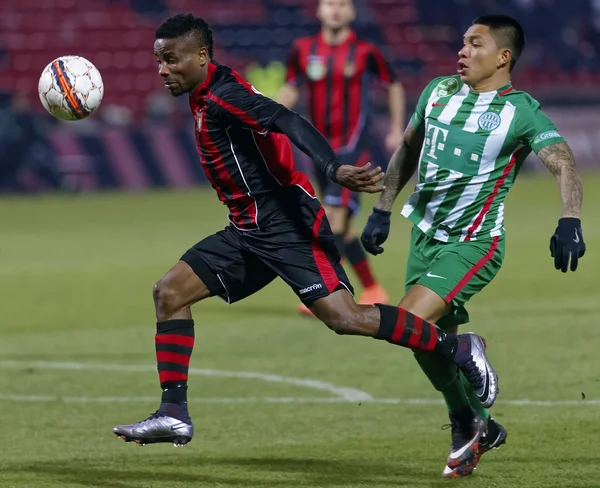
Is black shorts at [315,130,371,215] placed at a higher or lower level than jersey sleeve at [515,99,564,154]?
lower

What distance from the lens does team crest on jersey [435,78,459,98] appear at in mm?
6113

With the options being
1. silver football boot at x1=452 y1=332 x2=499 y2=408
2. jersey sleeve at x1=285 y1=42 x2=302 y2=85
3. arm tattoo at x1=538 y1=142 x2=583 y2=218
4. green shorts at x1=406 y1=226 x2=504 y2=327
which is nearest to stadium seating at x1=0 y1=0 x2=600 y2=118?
jersey sleeve at x1=285 y1=42 x2=302 y2=85

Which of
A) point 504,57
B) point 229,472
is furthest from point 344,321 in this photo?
point 504,57

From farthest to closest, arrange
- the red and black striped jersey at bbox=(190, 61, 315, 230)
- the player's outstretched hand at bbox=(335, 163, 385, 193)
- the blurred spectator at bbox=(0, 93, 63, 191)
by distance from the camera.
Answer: the blurred spectator at bbox=(0, 93, 63, 191) < the red and black striped jersey at bbox=(190, 61, 315, 230) < the player's outstretched hand at bbox=(335, 163, 385, 193)

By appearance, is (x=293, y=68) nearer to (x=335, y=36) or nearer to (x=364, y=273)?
(x=335, y=36)

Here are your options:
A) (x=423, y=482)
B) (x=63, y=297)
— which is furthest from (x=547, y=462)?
(x=63, y=297)

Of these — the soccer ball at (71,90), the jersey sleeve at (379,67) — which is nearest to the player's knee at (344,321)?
the soccer ball at (71,90)

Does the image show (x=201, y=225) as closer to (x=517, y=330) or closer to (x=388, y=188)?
(x=517, y=330)

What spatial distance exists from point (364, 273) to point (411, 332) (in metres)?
5.47

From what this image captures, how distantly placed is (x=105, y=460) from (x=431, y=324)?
1.66m

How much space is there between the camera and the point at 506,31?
6.06 metres

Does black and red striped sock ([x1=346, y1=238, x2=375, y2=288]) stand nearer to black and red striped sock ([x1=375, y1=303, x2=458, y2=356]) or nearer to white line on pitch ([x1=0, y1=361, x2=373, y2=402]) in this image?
white line on pitch ([x1=0, y1=361, x2=373, y2=402])

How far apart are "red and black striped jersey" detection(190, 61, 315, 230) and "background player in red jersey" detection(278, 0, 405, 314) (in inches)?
202

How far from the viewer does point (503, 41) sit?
238 inches
